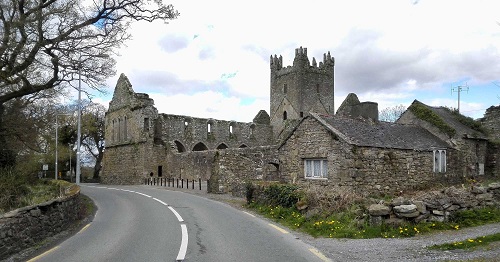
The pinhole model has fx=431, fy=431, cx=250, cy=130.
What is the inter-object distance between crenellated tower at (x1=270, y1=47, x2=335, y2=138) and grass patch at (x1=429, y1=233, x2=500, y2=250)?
62.5 meters

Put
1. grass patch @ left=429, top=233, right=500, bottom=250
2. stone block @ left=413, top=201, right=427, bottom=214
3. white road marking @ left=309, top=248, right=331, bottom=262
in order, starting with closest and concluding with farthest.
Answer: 1. white road marking @ left=309, top=248, right=331, bottom=262
2. grass patch @ left=429, top=233, right=500, bottom=250
3. stone block @ left=413, top=201, right=427, bottom=214

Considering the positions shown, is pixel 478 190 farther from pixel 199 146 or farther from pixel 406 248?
pixel 199 146

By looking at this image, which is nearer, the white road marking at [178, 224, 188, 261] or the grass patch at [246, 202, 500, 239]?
the white road marking at [178, 224, 188, 261]

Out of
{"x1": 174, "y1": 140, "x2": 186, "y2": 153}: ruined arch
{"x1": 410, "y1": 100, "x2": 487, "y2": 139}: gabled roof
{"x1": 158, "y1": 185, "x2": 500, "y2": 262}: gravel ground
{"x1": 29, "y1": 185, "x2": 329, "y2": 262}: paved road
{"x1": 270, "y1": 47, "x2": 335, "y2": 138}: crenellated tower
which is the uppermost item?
{"x1": 270, "y1": 47, "x2": 335, "y2": 138}: crenellated tower

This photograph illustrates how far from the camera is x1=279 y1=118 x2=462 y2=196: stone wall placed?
1823 centimetres

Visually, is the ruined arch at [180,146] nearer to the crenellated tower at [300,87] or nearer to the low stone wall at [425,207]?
the crenellated tower at [300,87]

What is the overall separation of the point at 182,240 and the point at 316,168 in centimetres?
Answer: 1054

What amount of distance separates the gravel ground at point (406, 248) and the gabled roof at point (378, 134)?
27.2 ft

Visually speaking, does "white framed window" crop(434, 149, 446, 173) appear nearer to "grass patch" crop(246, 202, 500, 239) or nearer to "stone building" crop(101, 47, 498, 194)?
"stone building" crop(101, 47, 498, 194)

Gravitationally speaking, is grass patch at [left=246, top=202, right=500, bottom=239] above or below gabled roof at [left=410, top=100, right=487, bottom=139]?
below

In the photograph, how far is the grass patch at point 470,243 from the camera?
8.47 metres

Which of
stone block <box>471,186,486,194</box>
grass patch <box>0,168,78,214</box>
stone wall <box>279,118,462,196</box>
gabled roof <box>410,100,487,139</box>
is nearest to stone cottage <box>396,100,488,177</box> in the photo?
gabled roof <box>410,100,487,139</box>

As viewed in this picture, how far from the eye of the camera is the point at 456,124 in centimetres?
2541

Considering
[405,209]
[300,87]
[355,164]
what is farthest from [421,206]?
[300,87]
